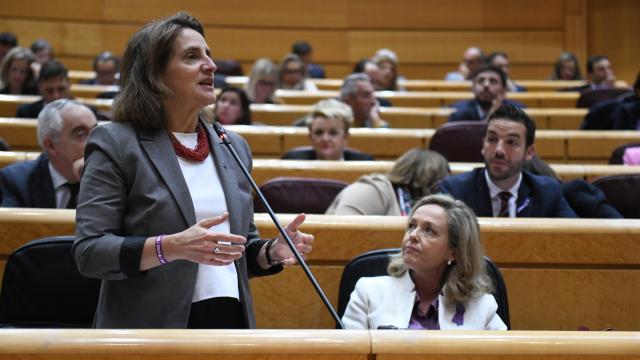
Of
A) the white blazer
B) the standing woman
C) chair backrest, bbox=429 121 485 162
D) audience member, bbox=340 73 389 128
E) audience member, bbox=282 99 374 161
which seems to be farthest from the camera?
audience member, bbox=340 73 389 128

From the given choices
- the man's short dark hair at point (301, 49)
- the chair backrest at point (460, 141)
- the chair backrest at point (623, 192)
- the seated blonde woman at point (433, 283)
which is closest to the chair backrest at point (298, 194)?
the seated blonde woman at point (433, 283)

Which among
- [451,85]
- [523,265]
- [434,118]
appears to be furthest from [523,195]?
[451,85]

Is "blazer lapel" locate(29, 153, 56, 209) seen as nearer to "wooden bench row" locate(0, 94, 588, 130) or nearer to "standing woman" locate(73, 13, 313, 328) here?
"standing woman" locate(73, 13, 313, 328)

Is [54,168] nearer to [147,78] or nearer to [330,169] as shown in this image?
[330,169]

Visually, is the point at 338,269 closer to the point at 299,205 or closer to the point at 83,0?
the point at 299,205

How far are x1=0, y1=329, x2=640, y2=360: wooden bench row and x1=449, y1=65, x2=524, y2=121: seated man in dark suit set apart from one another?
311cm

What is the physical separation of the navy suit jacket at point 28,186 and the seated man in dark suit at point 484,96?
7.44 feet

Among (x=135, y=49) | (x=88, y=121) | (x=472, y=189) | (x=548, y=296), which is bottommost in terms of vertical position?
(x=548, y=296)

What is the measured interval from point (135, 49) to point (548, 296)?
1.09 m

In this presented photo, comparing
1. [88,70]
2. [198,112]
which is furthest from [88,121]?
[88,70]

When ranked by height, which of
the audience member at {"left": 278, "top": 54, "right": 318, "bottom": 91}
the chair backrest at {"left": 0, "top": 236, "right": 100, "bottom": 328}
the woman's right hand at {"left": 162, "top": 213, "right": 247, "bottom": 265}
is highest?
the audience member at {"left": 278, "top": 54, "right": 318, "bottom": 91}

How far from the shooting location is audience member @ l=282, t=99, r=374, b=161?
327 centimetres

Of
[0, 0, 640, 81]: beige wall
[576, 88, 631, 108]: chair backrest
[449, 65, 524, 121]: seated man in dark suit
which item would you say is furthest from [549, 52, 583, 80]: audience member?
[449, 65, 524, 121]: seated man in dark suit

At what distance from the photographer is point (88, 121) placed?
257cm
